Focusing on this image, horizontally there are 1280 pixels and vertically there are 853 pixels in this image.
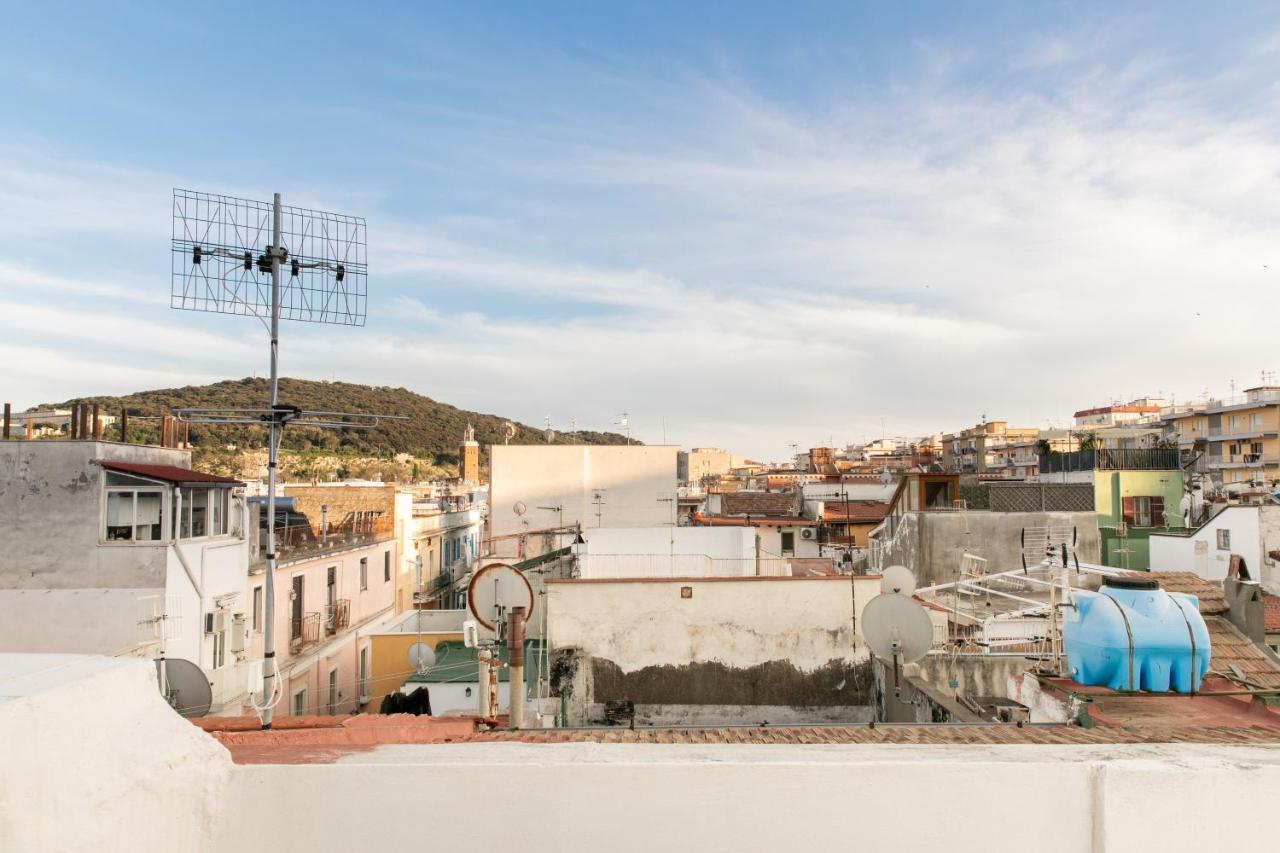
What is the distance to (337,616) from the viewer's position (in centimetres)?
2239

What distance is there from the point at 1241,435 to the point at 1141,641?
1936 inches

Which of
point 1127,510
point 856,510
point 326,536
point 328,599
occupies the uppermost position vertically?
point 1127,510

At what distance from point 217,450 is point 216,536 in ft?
123

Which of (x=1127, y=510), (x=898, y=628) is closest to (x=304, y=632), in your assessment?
(x=898, y=628)

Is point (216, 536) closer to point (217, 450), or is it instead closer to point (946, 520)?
point (946, 520)

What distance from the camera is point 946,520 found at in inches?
778

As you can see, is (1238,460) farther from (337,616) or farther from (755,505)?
(337,616)

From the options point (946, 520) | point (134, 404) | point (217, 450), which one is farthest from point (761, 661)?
point (134, 404)

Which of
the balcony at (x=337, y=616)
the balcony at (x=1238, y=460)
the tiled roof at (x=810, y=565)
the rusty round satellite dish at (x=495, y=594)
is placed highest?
the balcony at (x=1238, y=460)

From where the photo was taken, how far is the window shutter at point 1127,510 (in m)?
29.5

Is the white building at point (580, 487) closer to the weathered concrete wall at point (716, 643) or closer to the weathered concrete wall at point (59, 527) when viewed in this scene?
the weathered concrete wall at point (59, 527)

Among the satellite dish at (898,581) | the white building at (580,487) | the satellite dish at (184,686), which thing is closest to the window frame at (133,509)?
the satellite dish at (184,686)

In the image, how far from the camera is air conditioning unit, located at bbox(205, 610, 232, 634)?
15.4 metres

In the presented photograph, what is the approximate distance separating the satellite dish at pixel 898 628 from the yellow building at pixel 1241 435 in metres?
45.3
